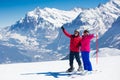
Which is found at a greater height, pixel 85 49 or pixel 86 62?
pixel 85 49

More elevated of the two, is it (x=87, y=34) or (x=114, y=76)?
(x=87, y=34)

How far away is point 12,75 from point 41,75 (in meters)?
1.39

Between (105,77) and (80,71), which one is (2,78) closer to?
(80,71)

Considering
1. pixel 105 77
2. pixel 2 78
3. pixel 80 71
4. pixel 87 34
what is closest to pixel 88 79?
pixel 105 77

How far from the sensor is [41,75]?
13383 millimetres

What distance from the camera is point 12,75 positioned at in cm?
1362

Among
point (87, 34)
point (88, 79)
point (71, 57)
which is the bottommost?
point (88, 79)

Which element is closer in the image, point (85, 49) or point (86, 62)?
point (86, 62)

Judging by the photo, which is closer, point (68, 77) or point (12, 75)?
point (68, 77)

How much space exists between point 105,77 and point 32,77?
3.17 m

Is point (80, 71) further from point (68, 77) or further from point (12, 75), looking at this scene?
point (12, 75)

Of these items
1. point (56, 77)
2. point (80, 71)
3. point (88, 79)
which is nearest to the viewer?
point (88, 79)

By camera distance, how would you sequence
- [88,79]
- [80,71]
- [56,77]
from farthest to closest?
[80,71], [56,77], [88,79]

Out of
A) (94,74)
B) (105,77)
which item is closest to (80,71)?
(94,74)
